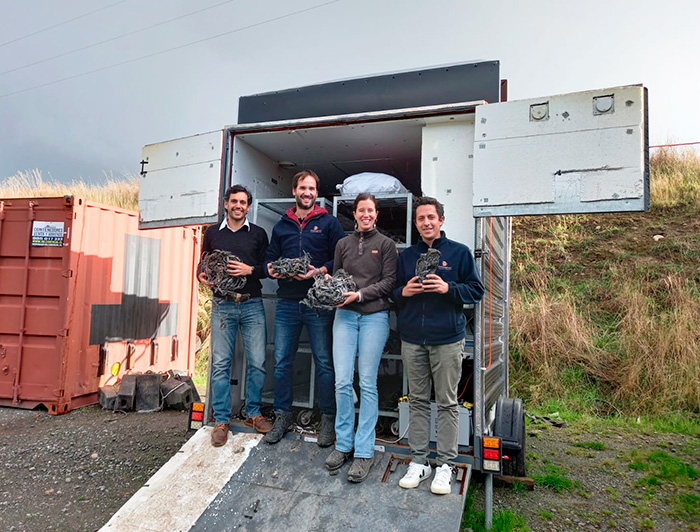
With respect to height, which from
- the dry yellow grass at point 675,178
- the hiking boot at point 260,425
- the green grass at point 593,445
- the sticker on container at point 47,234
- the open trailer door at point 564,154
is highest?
the dry yellow grass at point 675,178

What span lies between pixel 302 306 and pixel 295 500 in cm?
134

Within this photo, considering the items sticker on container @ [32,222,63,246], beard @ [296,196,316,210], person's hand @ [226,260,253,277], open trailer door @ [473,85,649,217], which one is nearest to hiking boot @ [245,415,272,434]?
person's hand @ [226,260,253,277]

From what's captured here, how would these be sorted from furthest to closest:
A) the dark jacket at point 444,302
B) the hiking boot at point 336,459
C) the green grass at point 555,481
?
the green grass at point 555,481 → the hiking boot at point 336,459 → the dark jacket at point 444,302

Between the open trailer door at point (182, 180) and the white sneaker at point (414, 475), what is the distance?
2.38 metres

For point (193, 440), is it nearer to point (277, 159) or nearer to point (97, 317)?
point (277, 159)

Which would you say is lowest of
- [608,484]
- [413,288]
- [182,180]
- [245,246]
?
[608,484]

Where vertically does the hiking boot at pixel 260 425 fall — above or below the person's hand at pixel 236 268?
below

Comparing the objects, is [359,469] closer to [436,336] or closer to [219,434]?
[436,336]

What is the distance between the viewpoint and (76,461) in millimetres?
4660

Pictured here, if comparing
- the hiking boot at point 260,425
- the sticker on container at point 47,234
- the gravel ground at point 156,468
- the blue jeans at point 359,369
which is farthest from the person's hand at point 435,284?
the sticker on container at point 47,234

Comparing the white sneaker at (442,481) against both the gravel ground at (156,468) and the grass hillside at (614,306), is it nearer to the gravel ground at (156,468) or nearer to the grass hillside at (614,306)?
the gravel ground at (156,468)

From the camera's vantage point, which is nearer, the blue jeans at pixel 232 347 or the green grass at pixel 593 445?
the blue jeans at pixel 232 347

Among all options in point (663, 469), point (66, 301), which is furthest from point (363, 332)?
point (66, 301)

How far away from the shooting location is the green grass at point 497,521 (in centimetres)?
329
